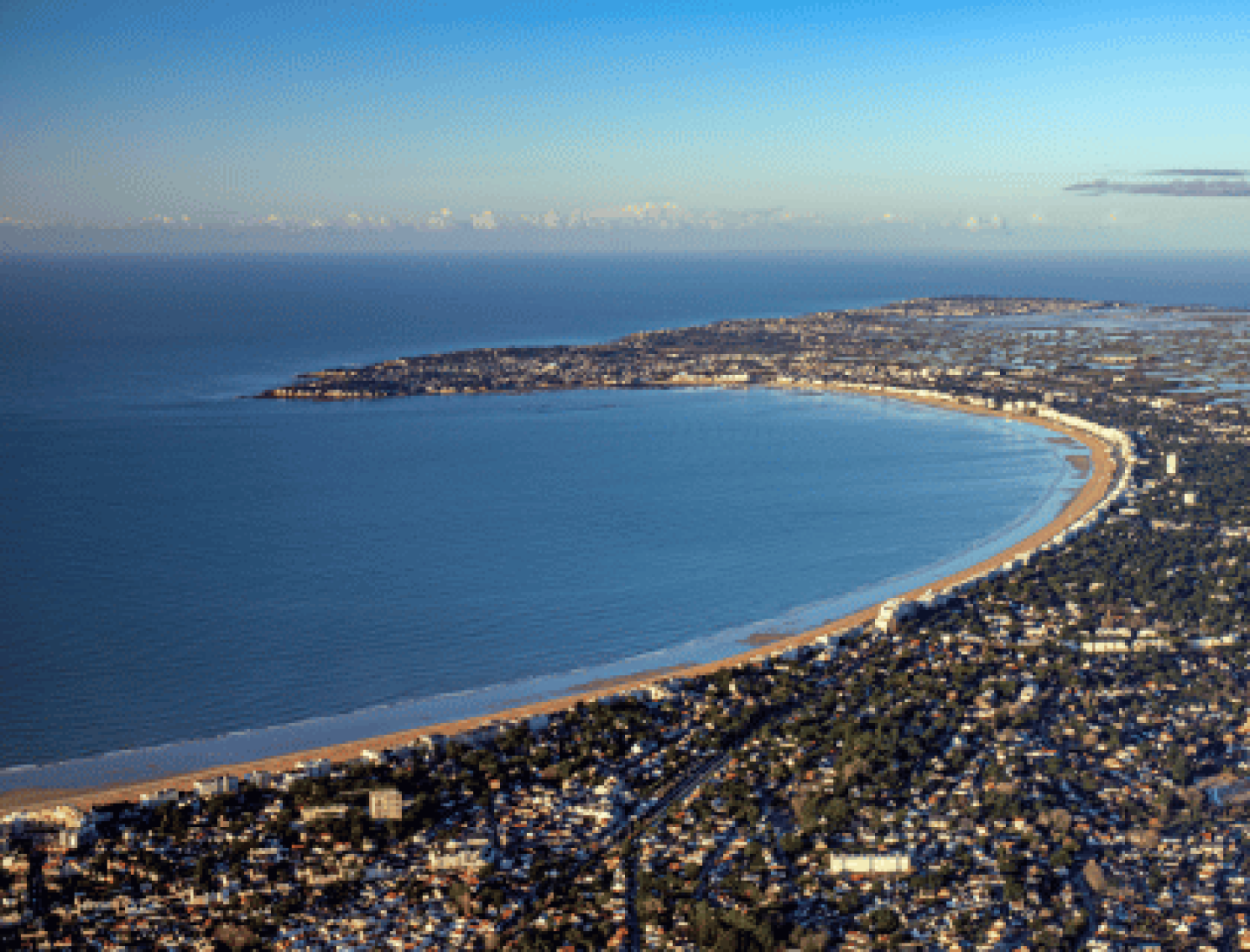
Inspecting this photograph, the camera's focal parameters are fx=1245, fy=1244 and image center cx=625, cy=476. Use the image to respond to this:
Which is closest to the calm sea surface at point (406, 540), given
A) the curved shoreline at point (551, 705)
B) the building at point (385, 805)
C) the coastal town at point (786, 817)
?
the curved shoreline at point (551, 705)

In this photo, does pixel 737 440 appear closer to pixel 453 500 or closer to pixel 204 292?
pixel 453 500

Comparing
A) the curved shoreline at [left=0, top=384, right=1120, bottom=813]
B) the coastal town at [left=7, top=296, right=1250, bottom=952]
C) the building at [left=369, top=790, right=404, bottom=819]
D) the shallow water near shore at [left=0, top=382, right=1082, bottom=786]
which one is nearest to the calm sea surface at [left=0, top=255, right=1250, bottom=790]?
the shallow water near shore at [left=0, top=382, right=1082, bottom=786]

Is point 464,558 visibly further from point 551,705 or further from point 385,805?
point 385,805

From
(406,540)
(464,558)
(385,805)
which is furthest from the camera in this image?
(406,540)

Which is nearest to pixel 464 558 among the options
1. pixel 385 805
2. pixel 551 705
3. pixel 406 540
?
pixel 406 540

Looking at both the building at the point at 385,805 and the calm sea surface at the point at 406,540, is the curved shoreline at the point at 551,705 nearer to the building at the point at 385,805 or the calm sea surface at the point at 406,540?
the calm sea surface at the point at 406,540

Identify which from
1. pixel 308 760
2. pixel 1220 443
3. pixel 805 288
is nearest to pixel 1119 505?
pixel 1220 443

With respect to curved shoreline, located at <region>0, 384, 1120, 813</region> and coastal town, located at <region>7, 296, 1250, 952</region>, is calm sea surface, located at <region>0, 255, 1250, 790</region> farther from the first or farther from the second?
coastal town, located at <region>7, 296, 1250, 952</region>
